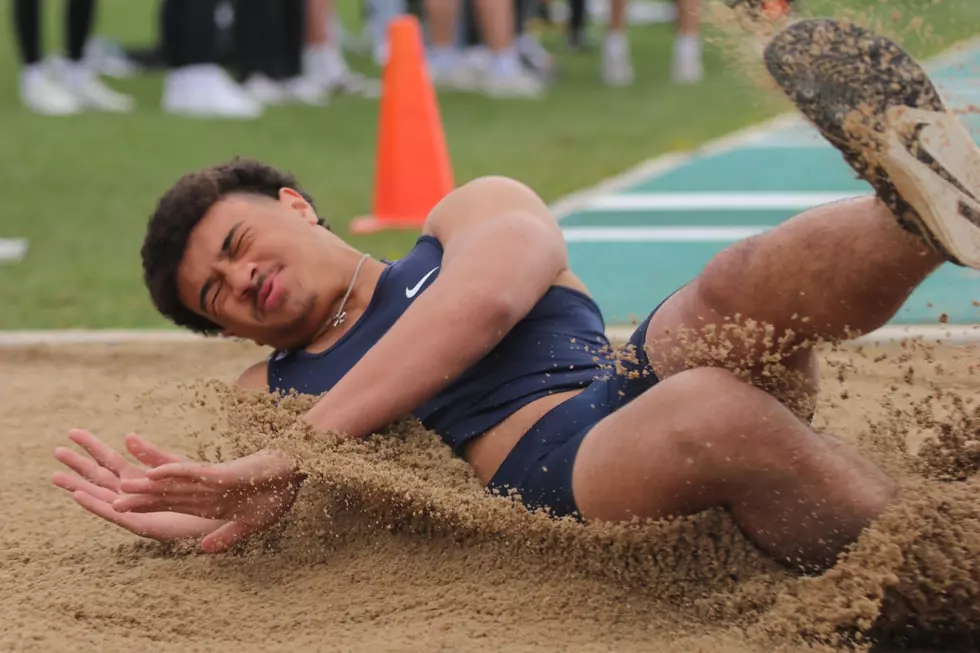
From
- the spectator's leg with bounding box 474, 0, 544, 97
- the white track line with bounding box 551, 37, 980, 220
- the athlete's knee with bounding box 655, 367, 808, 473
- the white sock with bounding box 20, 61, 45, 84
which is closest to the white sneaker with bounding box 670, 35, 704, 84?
the spectator's leg with bounding box 474, 0, 544, 97

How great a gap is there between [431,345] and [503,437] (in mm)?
243

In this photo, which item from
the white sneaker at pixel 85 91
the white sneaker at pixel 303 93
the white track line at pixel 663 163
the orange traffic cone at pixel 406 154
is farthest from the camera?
the white sneaker at pixel 303 93

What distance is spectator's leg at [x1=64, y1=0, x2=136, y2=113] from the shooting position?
9383mm

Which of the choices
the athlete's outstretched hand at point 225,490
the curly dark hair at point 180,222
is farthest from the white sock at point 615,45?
the athlete's outstretched hand at point 225,490

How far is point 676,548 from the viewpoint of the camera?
8.28 feet

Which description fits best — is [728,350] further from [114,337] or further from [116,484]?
[114,337]

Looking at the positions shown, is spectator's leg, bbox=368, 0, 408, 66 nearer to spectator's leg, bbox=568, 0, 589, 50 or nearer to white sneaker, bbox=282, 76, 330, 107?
white sneaker, bbox=282, 76, 330, 107

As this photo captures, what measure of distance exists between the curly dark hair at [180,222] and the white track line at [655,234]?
2.87 m

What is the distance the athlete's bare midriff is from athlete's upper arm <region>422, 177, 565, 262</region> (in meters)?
0.39

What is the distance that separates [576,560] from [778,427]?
19.1 inches

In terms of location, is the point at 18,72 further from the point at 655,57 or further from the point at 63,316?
the point at 63,316

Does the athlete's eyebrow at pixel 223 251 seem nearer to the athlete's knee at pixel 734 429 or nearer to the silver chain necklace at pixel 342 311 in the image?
the silver chain necklace at pixel 342 311

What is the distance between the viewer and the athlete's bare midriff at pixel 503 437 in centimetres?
276

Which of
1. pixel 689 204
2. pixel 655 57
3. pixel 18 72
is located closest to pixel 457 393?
pixel 689 204
